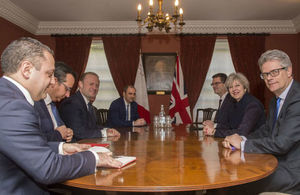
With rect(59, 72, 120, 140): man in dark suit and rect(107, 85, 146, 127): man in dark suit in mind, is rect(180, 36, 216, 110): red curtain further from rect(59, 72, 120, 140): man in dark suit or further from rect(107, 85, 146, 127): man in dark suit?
rect(59, 72, 120, 140): man in dark suit

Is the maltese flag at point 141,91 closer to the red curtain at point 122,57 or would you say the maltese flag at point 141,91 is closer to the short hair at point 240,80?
the red curtain at point 122,57

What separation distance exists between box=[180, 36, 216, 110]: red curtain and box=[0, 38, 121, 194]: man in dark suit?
5.17 meters

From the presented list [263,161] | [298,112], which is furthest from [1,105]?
[298,112]

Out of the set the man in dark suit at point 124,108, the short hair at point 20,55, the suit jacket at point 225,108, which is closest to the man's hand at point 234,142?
the suit jacket at point 225,108

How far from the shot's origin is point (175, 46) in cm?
640

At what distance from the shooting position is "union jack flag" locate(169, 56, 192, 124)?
4926 mm

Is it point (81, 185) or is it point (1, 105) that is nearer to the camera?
point (1, 105)

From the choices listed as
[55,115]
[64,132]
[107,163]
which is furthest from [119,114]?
[107,163]

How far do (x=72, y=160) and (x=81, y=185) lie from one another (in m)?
0.12

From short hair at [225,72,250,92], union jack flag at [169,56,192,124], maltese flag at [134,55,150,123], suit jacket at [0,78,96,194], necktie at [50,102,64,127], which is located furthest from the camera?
maltese flag at [134,55,150,123]

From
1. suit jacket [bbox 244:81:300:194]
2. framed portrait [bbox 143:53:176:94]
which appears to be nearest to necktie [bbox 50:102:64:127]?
suit jacket [bbox 244:81:300:194]

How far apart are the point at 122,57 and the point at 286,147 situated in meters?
5.09

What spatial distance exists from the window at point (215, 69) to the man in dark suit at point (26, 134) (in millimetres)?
5279

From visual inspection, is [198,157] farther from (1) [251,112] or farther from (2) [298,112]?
(1) [251,112]
